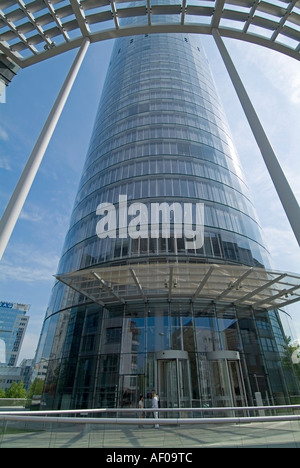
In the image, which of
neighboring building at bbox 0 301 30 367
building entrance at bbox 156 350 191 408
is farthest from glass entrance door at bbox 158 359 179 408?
neighboring building at bbox 0 301 30 367

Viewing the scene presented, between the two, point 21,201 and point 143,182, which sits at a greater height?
point 143,182

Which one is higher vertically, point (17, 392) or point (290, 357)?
point (290, 357)

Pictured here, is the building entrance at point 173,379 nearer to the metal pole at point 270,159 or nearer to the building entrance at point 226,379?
the building entrance at point 226,379

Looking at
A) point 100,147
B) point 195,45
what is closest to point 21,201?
point 100,147

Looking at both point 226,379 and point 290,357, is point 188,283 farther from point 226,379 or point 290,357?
point 290,357

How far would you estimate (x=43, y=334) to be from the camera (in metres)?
22.1

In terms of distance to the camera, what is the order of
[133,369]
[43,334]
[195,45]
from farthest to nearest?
[195,45] → [43,334] → [133,369]

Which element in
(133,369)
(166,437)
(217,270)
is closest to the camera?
(166,437)

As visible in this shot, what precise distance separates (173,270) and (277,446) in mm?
9706

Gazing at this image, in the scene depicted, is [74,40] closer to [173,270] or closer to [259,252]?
[173,270]

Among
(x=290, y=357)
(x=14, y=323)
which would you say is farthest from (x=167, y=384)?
(x=14, y=323)

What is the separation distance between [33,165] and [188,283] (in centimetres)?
1080

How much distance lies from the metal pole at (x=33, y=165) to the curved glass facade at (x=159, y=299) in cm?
1168

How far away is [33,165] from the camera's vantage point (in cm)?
694
